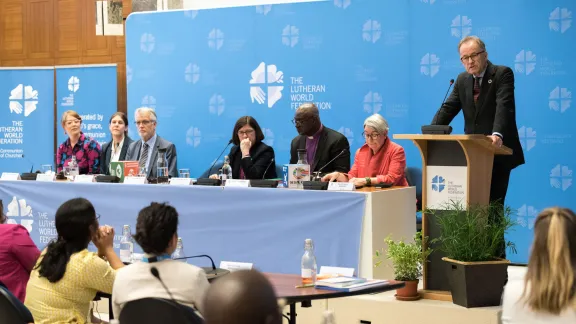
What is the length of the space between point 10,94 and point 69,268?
6.32 metres

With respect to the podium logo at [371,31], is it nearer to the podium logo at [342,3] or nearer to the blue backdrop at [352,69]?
the blue backdrop at [352,69]

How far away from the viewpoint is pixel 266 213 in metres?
4.65

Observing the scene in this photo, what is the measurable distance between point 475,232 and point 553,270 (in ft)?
5.98

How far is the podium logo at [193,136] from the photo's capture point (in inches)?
309

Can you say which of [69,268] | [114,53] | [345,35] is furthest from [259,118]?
[69,268]

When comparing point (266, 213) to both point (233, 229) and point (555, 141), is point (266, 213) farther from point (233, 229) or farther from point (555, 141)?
point (555, 141)

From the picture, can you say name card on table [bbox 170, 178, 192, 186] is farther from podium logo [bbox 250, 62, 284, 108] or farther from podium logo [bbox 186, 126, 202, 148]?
podium logo [bbox 186, 126, 202, 148]

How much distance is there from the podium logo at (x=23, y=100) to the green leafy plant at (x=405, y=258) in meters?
5.60

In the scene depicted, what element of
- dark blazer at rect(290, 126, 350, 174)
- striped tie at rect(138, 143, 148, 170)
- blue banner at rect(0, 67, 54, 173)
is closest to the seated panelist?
dark blazer at rect(290, 126, 350, 174)

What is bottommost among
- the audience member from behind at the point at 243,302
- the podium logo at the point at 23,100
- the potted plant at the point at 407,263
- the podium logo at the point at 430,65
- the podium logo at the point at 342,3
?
the potted plant at the point at 407,263

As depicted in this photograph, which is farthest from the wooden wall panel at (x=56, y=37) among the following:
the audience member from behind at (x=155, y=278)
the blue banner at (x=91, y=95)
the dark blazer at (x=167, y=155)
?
the audience member from behind at (x=155, y=278)

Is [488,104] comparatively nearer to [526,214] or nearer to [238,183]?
[238,183]

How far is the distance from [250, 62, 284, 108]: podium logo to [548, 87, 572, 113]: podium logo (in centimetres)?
238

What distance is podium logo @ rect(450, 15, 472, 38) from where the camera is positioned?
6.68 m
